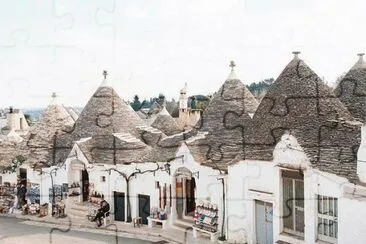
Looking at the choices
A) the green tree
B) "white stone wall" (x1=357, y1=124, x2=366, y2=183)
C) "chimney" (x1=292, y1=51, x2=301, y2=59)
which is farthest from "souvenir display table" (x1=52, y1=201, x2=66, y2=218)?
the green tree

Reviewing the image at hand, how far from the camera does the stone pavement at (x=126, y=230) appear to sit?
1775 cm

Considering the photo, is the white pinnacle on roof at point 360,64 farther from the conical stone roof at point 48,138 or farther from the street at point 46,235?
the conical stone roof at point 48,138

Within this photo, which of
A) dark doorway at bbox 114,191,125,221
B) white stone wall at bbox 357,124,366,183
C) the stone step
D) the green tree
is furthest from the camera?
the green tree

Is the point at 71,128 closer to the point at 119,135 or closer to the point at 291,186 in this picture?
the point at 119,135

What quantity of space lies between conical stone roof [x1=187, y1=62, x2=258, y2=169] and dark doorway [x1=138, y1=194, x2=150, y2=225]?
298 centimetres

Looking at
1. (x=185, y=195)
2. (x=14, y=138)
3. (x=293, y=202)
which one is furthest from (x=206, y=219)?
(x=14, y=138)

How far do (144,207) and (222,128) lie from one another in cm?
422

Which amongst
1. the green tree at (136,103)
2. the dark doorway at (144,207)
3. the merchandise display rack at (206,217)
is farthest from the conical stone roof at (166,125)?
the green tree at (136,103)

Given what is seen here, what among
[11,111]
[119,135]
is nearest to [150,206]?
[119,135]

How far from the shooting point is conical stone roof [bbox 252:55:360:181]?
46.1 feet

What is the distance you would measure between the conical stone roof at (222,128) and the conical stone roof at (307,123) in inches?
40.1

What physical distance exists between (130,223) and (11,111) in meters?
14.0

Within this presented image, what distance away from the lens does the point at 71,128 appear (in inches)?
933

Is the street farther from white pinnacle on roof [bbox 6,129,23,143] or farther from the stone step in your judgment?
white pinnacle on roof [bbox 6,129,23,143]
